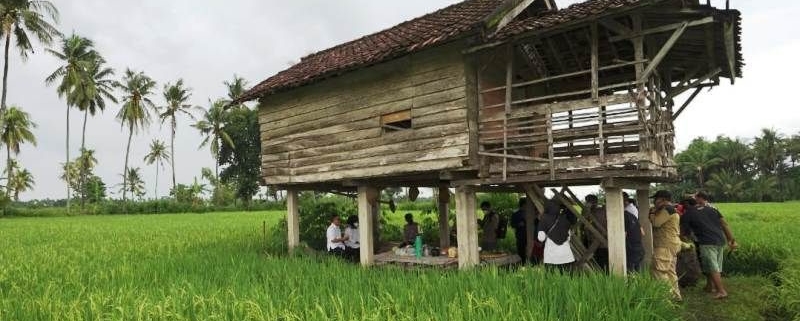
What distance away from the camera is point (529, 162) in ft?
30.3

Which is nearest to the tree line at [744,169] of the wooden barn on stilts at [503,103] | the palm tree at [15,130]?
the wooden barn on stilts at [503,103]

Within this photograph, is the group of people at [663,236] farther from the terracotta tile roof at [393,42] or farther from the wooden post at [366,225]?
the wooden post at [366,225]

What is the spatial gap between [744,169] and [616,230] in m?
61.9

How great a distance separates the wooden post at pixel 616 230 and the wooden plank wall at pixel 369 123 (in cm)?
255

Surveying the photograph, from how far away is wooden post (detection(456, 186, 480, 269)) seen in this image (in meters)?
9.89

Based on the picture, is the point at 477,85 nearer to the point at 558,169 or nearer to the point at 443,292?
the point at 558,169

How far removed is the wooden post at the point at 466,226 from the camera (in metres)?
9.89

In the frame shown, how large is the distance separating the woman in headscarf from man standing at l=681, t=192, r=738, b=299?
2449 mm

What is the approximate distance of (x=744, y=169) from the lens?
5972 centimetres

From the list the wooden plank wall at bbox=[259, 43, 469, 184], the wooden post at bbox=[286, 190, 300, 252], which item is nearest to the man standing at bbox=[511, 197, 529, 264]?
the wooden plank wall at bbox=[259, 43, 469, 184]

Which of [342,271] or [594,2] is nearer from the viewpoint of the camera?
[342,271]

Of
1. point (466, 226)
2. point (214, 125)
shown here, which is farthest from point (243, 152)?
point (466, 226)

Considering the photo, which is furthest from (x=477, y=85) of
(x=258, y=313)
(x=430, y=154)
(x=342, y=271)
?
(x=258, y=313)

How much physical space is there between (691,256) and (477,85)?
5.07m
